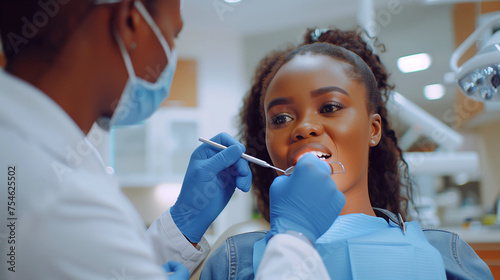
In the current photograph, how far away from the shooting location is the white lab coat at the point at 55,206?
56cm

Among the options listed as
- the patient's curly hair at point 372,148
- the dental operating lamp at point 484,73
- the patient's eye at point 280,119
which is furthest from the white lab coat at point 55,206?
the dental operating lamp at point 484,73

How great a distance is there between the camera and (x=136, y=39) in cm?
74

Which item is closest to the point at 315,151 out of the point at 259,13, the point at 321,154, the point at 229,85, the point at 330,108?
the point at 321,154

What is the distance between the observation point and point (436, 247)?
3.49 feet

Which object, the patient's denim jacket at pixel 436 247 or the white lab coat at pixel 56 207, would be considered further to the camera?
the patient's denim jacket at pixel 436 247

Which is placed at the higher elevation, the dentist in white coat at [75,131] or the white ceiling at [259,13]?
the white ceiling at [259,13]

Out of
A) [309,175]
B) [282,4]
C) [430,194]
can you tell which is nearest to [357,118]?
[309,175]

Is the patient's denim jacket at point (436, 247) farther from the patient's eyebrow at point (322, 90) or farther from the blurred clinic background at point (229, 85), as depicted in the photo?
the blurred clinic background at point (229, 85)

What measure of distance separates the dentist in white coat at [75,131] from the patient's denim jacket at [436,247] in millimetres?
303

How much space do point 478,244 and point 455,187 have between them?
17.1 ft

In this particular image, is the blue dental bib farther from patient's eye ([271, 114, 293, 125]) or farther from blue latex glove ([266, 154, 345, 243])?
patient's eye ([271, 114, 293, 125])

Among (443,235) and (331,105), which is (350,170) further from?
(443,235)

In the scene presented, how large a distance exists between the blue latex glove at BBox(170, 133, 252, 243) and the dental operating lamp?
2.24 feet

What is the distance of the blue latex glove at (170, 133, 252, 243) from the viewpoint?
3.62 ft
